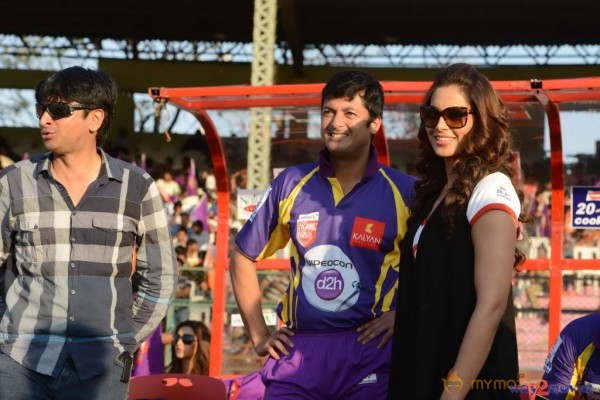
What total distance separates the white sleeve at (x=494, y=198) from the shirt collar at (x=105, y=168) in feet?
5.17

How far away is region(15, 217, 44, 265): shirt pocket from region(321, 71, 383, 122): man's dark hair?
124 centimetres

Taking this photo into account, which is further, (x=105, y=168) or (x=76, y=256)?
(x=105, y=168)

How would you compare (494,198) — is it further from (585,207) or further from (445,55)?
(445,55)

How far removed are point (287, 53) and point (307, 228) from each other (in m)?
18.8

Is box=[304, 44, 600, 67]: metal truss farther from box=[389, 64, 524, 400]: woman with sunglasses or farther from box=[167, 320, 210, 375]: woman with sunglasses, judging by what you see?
box=[389, 64, 524, 400]: woman with sunglasses

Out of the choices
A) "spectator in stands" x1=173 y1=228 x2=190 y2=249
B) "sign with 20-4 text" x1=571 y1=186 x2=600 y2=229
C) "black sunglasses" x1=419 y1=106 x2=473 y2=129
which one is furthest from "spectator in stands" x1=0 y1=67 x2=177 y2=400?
"spectator in stands" x1=173 y1=228 x2=190 y2=249

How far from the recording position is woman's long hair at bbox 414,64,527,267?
297 centimetres

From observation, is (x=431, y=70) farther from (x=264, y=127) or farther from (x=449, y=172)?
(x=449, y=172)

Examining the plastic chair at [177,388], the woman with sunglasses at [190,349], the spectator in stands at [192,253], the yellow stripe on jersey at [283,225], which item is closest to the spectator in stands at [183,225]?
the spectator in stands at [192,253]

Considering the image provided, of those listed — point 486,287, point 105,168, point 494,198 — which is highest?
point 105,168

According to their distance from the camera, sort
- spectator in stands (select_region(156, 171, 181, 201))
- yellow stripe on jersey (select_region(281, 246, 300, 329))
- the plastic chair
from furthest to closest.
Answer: spectator in stands (select_region(156, 171, 181, 201)) → the plastic chair → yellow stripe on jersey (select_region(281, 246, 300, 329))

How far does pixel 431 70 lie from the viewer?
21.8 m

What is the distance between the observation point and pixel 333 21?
70.2 ft

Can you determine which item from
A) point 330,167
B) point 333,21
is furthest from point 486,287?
point 333,21
